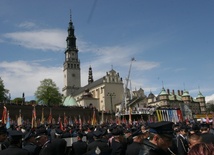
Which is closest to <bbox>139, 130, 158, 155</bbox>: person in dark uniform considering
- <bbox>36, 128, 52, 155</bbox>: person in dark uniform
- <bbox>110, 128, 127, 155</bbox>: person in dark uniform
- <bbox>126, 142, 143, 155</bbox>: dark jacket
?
<bbox>126, 142, 143, 155</bbox>: dark jacket

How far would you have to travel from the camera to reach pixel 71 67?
12900 centimetres

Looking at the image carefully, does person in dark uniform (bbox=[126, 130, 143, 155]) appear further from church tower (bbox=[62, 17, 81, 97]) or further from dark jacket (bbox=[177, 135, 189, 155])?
church tower (bbox=[62, 17, 81, 97])

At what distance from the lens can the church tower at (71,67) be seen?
125750mm

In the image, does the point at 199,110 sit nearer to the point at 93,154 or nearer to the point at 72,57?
the point at 72,57

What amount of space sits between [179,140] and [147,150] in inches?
191

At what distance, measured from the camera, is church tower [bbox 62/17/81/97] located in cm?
12575

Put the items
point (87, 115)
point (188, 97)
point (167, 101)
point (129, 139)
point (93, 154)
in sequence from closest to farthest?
point (93, 154) → point (129, 139) → point (87, 115) → point (167, 101) → point (188, 97)

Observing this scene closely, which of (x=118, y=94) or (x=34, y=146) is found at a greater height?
(x=118, y=94)

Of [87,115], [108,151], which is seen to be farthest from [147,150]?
[87,115]

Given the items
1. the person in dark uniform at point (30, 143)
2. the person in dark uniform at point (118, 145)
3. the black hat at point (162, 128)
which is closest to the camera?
the black hat at point (162, 128)

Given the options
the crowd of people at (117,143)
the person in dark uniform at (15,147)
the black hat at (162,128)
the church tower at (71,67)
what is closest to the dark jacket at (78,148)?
the crowd of people at (117,143)

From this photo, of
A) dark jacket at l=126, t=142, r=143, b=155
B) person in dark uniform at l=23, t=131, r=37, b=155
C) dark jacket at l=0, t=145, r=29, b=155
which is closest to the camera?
dark jacket at l=0, t=145, r=29, b=155

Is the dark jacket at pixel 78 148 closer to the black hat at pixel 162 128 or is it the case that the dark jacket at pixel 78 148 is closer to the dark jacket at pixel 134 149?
the dark jacket at pixel 134 149

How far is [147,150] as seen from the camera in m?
3.66
